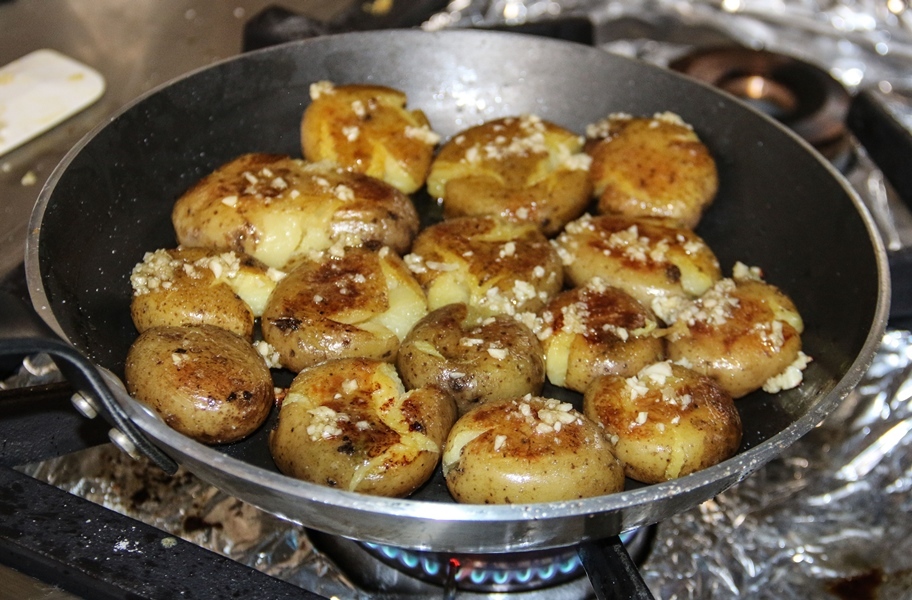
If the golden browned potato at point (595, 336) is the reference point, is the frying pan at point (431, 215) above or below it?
above

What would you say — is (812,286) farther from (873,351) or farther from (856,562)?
(856,562)

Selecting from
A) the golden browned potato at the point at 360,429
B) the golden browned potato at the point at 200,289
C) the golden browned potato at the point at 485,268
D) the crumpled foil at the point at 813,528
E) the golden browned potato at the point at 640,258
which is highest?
the golden browned potato at the point at 200,289

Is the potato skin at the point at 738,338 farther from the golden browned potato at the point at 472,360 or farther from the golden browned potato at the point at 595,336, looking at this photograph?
the golden browned potato at the point at 472,360

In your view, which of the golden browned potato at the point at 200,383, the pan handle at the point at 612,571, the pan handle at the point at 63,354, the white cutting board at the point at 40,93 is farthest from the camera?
the white cutting board at the point at 40,93

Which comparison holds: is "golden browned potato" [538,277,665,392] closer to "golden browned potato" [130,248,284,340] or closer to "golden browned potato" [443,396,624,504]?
"golden browned potato" [443,396,624,504]

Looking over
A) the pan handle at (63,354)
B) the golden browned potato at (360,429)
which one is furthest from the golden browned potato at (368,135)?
the pan handle at (63,354)
